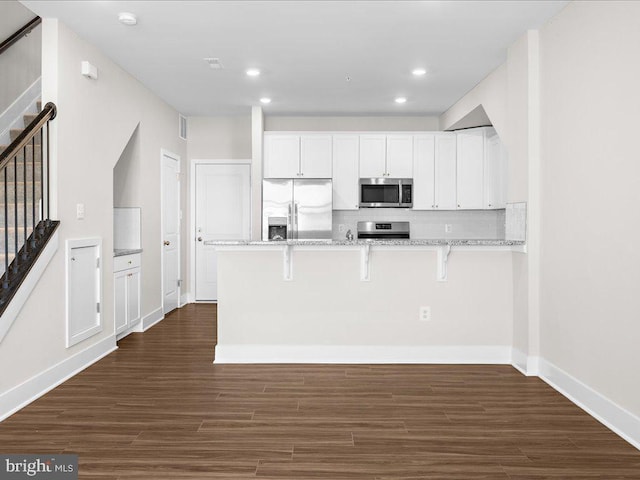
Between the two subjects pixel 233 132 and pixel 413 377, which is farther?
pixel 233 132

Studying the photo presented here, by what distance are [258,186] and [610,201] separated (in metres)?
4.45

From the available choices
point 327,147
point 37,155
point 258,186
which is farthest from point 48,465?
point 327,147

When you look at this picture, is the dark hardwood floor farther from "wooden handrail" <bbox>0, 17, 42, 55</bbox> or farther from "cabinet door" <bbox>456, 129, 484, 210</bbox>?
"wooden handrail" <bbox>0, 17, 42, 55</bbox>

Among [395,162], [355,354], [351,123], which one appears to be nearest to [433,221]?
[395,162]

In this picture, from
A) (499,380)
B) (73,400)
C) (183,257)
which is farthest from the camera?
(183,257)

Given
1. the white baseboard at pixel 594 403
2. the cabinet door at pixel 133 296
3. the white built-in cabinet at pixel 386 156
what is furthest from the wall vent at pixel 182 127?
the white baseboard at pixel 594 403

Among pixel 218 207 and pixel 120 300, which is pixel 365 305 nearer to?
pixel 120 300

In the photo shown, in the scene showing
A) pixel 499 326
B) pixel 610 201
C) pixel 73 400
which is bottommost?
pixel 73 400

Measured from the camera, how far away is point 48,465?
2387 millimetres

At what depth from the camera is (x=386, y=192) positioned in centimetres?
666

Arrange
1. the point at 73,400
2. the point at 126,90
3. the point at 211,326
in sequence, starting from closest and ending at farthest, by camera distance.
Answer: the point at 73,400 → the point at 126,90 → the point at 211,326

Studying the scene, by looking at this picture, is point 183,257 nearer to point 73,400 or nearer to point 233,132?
point 233,132

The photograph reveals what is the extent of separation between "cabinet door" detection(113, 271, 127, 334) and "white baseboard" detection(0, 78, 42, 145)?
1656 mm

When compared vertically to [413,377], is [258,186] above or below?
above
